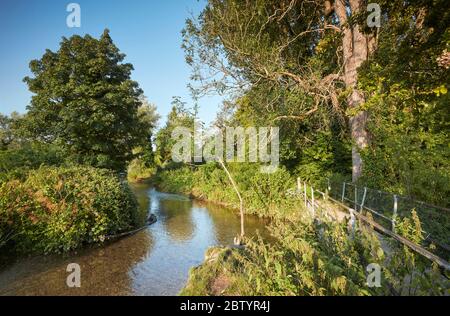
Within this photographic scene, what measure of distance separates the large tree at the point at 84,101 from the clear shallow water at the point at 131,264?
655 cm

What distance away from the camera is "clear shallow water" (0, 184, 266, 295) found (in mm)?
7238

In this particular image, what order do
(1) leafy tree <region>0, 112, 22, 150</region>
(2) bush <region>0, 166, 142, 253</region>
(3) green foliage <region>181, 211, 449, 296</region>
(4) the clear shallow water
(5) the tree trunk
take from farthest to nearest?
(1) leafy tree <region>0, 112, 22, 150</region>, (5) the tree trunk, (2) bush <region>0, 166, 142, 253</region>, (4) the clear shallow water, (3) green foliage <region>181, 211, 449, 296</region>

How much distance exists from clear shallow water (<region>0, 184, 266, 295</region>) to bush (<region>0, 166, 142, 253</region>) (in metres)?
0.60

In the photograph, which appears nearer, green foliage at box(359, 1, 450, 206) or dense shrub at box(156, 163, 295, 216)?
green foliage at box(359, 1, 450, 206)

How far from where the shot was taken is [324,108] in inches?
586

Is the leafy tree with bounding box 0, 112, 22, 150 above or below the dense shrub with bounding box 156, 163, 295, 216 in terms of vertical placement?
above

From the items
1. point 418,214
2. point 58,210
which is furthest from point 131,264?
point 418,214

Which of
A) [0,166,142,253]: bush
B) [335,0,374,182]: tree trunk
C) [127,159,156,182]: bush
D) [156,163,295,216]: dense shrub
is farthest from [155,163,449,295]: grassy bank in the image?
[127,159,156,182]: bush

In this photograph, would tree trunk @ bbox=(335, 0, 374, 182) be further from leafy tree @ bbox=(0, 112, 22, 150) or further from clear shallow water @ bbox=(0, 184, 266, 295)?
leafy tree @ bbox=(0, 112, 22, 150)

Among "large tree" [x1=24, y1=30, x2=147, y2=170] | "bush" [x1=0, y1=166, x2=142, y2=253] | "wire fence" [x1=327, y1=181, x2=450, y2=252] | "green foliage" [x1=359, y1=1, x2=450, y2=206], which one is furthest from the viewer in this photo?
"large tree" [x1=24, y1=30, x2=147, y2=170]

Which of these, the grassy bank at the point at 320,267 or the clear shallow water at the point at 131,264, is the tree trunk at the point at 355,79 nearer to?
the grassy bank at the point at 320,267

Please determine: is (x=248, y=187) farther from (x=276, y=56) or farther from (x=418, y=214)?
(x=418, y=214)

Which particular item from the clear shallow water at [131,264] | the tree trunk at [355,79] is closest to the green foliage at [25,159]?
the clear shallow water at [131,264]

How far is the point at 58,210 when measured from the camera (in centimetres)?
995
